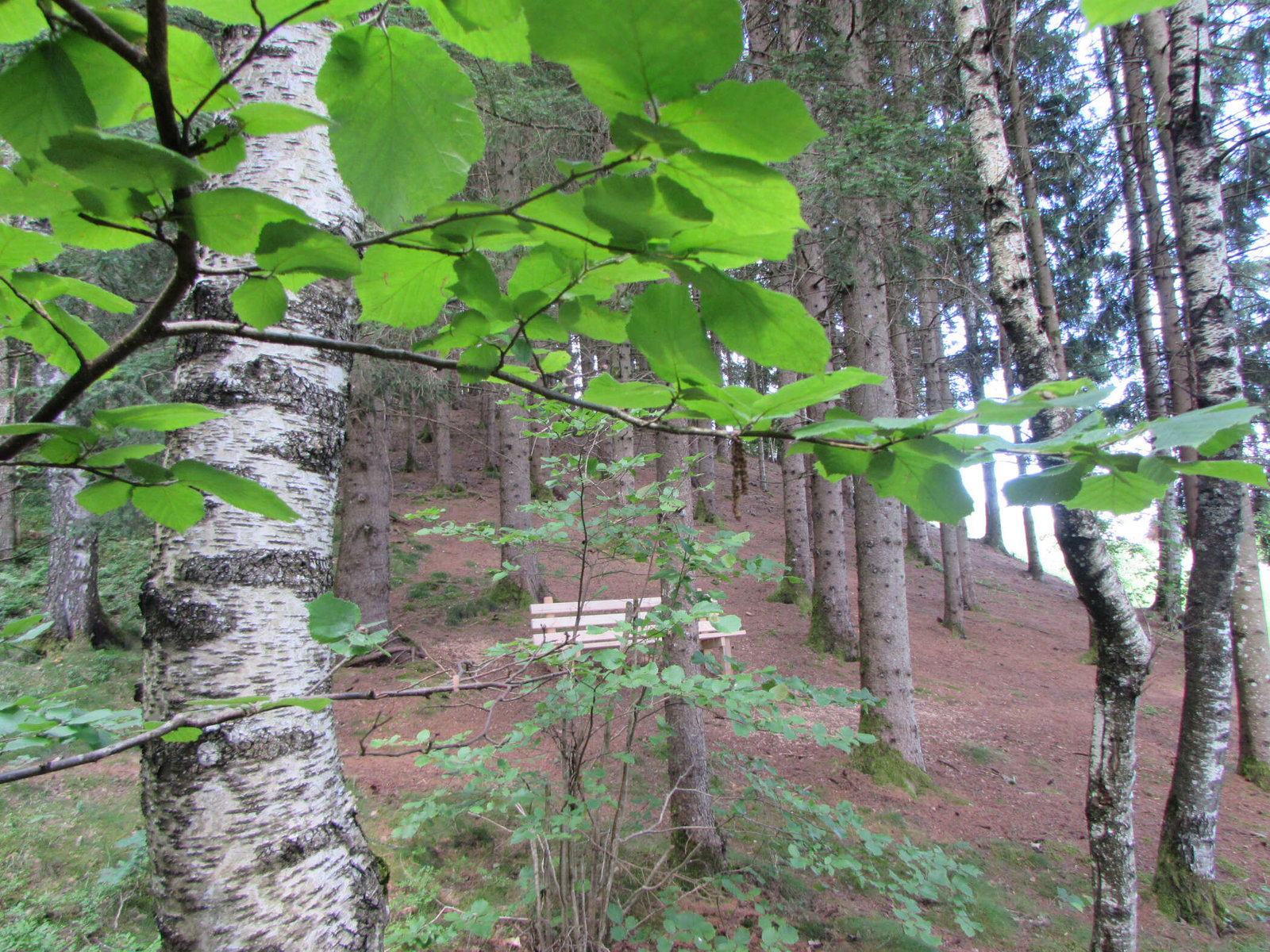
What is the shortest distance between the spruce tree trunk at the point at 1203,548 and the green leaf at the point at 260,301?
5.10 metres

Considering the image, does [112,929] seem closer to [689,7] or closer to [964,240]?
[689,7]

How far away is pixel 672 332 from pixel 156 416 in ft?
1.49

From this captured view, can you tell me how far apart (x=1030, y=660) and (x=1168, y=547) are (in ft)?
10.2

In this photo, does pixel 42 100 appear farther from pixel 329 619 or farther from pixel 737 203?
pixel 329 619

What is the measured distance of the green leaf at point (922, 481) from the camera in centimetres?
54

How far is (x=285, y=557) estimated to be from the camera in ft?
4.21

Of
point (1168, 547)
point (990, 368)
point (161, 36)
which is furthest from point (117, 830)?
point (990, 368)

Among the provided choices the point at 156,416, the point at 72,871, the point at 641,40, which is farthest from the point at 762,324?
the point at 72,871

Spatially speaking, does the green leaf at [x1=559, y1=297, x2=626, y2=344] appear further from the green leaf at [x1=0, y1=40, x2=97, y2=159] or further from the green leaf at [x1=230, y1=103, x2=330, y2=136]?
the green leaf at [x1=0, y1=40, x2=97, y2=159]

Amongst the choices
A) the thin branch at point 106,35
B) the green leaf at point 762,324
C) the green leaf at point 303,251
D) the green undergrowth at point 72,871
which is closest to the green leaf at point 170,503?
the green leaf at point 303,251

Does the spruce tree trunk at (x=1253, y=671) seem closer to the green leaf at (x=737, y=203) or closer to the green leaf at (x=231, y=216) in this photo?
the green leaf at (x=737, y=203)

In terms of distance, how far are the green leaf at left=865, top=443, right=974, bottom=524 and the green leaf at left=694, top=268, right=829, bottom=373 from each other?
12 cm

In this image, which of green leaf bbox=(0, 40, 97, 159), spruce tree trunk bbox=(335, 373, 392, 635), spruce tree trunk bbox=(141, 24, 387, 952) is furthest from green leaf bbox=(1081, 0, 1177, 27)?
spruce tree trunk bbox=(335, 373, 392, 635)

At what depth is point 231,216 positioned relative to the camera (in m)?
0.39
